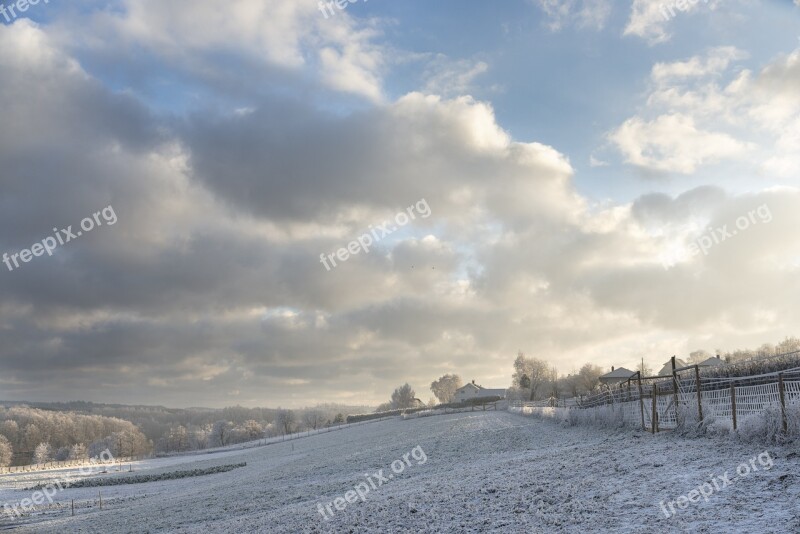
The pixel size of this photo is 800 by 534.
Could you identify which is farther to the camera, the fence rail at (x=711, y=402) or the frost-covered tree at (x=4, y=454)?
the frost-covered tree at (x=4, y=454)

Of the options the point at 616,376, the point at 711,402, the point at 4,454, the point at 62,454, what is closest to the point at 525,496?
the point at 711,402

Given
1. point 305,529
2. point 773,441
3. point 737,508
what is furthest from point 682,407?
point 305,529

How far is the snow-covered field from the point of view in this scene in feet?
46.3

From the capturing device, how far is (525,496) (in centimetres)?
1875

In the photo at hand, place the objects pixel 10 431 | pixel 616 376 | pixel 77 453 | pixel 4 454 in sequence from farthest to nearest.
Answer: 1. pixel 10 431
2. pixel 77 453
3. pixel 4 454
4. pixel 616 376

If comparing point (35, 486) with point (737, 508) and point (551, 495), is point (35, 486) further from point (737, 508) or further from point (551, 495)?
point (737, 508)

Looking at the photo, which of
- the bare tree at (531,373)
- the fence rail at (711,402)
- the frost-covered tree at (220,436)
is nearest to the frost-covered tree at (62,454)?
the frost-covered tree at (220,436)

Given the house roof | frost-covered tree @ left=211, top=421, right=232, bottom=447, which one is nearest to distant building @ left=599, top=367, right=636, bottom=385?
the house roof

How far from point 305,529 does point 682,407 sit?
55.4ft

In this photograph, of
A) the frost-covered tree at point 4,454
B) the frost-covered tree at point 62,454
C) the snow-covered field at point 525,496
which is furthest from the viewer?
the frost-covered tree at point 62,454

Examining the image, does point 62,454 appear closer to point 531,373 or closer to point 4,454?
point 4,454

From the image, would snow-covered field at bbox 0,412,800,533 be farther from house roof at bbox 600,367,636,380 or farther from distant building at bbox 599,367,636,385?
house roof at bbox 600,367,636,380

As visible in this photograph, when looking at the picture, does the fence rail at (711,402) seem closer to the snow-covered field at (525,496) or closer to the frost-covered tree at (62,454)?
the snow-covered field at (525,496)

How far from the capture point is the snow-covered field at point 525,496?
14.1m
